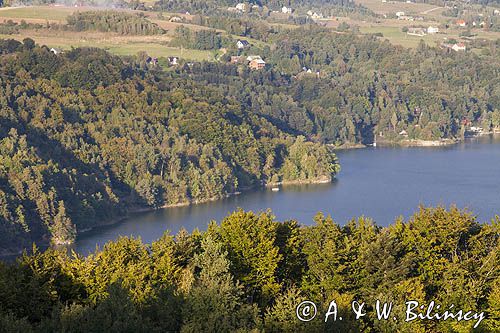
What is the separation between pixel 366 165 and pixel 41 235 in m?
16.5

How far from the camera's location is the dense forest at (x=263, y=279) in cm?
1248

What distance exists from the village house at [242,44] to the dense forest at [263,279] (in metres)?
42.8

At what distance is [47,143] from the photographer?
32.2m

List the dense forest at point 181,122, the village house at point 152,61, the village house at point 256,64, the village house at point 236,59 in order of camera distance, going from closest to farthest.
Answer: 1. the dense forest at point 181,122
2. the village house at point 152,61
3. the village house at point 256,64
4. the village house at point 236,59

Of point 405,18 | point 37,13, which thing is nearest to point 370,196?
point 37,13

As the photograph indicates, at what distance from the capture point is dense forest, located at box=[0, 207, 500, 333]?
12477mm

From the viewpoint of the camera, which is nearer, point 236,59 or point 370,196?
point 370,196

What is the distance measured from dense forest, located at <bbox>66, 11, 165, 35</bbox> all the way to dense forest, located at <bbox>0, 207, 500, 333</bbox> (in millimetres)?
40182

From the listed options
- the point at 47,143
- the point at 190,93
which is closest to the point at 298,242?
the point at 47,143

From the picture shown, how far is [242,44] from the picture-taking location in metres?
60.2

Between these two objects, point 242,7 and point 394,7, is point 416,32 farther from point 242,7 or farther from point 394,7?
point 242,7

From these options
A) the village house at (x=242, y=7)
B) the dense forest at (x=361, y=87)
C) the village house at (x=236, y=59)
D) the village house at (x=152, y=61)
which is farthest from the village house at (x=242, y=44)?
the village house at (x=242, y=7)

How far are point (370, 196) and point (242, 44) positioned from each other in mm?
28975

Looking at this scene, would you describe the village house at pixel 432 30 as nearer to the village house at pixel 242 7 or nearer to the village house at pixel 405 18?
the village house at pixel 405 18
